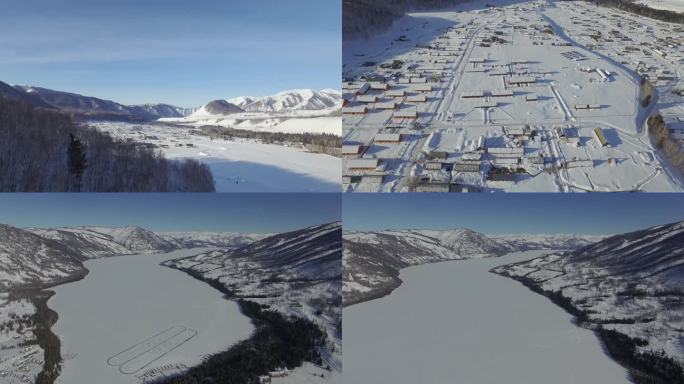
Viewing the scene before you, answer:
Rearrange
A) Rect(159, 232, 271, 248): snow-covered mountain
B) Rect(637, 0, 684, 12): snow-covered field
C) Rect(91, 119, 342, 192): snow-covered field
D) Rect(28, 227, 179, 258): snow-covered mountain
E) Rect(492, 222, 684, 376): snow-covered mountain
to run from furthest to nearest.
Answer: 1. Rect(637, 0, 684, 12): snow-covered field
2. Rect(159, 232, 271, 248): snow-covered mountain
3. Rect(28, 227, 179, 258): snow-covered mountain
4. Rect(91, 119, 342, 192): snow-covered field
5. Rect(492, 222, 684, 376): snow-covered mountain

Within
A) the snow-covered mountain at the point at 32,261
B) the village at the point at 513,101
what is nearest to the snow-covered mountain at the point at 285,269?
the village at the point at 513,101

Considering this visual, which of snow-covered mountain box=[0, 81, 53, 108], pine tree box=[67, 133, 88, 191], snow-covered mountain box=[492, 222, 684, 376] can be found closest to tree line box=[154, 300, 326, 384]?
pine tree box=[67, 133, 88, 191]

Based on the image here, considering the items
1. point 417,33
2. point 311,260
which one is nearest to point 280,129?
point 311,260

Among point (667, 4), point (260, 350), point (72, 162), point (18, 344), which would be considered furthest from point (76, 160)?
point (667, 4)

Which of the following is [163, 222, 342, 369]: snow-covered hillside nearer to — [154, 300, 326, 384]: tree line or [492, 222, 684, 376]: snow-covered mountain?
[154, 300, 326, 384]: tree line

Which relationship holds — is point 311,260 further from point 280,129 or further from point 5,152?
point 5,152

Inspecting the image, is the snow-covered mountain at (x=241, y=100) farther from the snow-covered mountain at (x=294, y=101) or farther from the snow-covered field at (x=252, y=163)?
the snow-covered field at (x=252, y=163)
